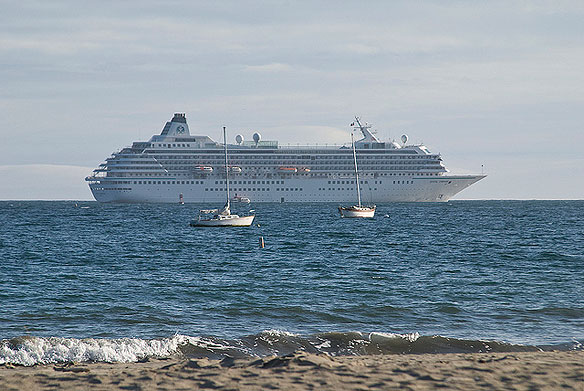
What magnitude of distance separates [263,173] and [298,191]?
701cm

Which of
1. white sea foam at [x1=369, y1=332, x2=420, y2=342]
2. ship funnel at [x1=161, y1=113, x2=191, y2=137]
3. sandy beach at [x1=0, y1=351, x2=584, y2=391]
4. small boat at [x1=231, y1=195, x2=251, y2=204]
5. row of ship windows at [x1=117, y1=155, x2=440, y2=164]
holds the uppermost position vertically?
ship funnel at [x1=161, y1=113, x2=191, y2=137]

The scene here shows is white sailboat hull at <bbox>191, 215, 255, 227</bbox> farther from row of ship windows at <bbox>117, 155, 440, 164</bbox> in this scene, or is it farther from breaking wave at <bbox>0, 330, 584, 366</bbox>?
row of ship windows at <bbox>117, 155, 440, 164</bbox>

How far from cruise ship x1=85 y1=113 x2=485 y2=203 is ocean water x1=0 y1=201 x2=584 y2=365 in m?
82.2

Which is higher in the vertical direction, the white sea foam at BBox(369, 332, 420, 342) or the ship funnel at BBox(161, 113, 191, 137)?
the ship funnel at BBox(161, 113, 191, 137)

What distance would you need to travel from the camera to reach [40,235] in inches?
1852

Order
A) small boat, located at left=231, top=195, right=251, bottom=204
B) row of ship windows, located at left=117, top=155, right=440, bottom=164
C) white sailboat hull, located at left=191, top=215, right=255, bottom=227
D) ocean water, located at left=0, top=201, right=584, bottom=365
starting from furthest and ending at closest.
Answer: row of ship windows, located at left=117, top=155, right=440, bottom=164, small boat, located at left=231, top=195, right=251, bottom=204, white sailboat hull, located at left=191, top=215, right=255, bottom=227, ocean water, located at left=0, top=201, right=584, bottom=365

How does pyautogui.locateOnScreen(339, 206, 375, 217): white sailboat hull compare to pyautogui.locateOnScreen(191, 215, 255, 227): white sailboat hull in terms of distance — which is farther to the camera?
pyautogui.locateOnScreen(339, 206, 375, 217): white sailboat hull

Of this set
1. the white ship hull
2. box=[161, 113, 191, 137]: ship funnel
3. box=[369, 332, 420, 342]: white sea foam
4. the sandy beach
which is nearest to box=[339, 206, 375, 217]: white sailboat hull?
the white ship hull

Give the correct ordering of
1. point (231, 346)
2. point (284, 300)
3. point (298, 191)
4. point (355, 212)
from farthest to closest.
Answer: point (298, 191) < point (355, 212) < point (284, 300) < point (231, 346)

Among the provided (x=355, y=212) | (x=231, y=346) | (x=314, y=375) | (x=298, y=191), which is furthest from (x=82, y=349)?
(x=298, y=191)

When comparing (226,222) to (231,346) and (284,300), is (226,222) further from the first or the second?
(231,346)

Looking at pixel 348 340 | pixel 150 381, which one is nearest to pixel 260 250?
pixel 348 340

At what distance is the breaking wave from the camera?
12008 millimetres

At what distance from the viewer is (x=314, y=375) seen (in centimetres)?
846
